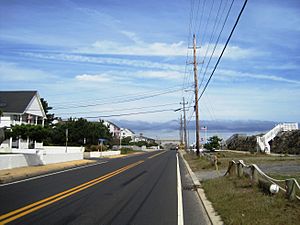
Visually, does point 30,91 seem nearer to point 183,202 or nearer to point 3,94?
point 3,94

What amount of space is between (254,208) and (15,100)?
52107 millimetres

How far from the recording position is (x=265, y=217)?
26.0 feet

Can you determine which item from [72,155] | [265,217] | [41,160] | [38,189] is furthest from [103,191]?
[72,155]

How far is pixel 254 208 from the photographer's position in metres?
8.87

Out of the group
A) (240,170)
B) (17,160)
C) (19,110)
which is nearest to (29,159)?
(17,160)

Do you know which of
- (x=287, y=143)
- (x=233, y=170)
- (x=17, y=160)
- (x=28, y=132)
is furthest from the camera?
(x=287, y=143)

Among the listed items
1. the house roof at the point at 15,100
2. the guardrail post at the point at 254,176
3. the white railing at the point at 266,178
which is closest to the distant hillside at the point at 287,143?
the white railing at the point at 266,178

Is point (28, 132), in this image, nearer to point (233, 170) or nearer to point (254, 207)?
point (233, 170)

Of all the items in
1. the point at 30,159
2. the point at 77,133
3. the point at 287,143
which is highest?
the point at 77,133

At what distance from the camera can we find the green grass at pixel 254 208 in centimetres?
766

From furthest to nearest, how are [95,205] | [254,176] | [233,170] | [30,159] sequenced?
[30,159], [233,170], [254,176], [95,205]

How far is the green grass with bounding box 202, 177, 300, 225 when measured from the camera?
7.66 m

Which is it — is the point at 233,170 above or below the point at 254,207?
above

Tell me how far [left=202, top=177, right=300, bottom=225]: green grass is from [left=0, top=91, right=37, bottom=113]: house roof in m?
46.4
